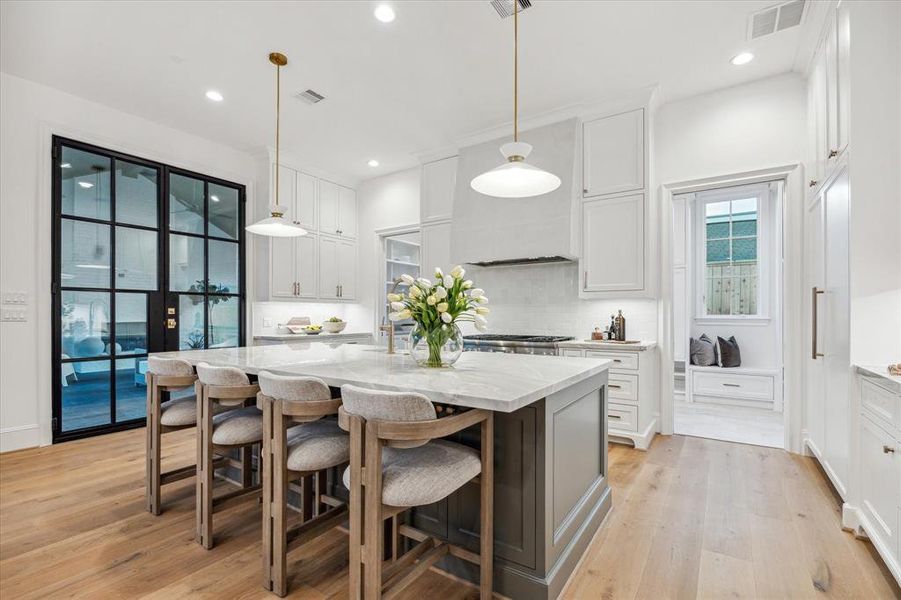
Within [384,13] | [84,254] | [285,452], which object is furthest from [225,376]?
[84,254]

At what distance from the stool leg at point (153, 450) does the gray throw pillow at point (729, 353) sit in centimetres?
584

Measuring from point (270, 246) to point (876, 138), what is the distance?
5.22 m

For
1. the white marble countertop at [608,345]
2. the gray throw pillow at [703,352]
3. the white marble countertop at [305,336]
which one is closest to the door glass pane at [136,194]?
the white marble countertop at [305,336]

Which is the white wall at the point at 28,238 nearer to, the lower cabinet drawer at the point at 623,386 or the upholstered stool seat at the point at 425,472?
the upholstered stool seat at the point at 425,472

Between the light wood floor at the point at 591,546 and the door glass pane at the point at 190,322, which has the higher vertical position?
the door glass pane at the point at 190,322

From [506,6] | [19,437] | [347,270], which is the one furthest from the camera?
[347,270]

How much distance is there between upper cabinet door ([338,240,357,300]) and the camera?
6.02 m

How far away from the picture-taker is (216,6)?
8.93 feet

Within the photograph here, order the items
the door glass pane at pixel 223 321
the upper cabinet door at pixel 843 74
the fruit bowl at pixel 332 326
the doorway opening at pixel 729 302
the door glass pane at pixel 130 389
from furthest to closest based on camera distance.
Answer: the fruit bowl at pixel 332 326, the doorway opening at pixel 729 302, the door glass pane at pixel 223 321, the door glass pane at pixel 130 389, the upper cabinet door at pixel 843 74

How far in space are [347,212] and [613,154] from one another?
376 centimetres

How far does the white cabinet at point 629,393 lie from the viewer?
3502 mm

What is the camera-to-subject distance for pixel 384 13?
9.01ft

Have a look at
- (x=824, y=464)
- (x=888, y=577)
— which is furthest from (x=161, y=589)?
(x=824, y=464)

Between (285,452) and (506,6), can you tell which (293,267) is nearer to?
(506,6)
